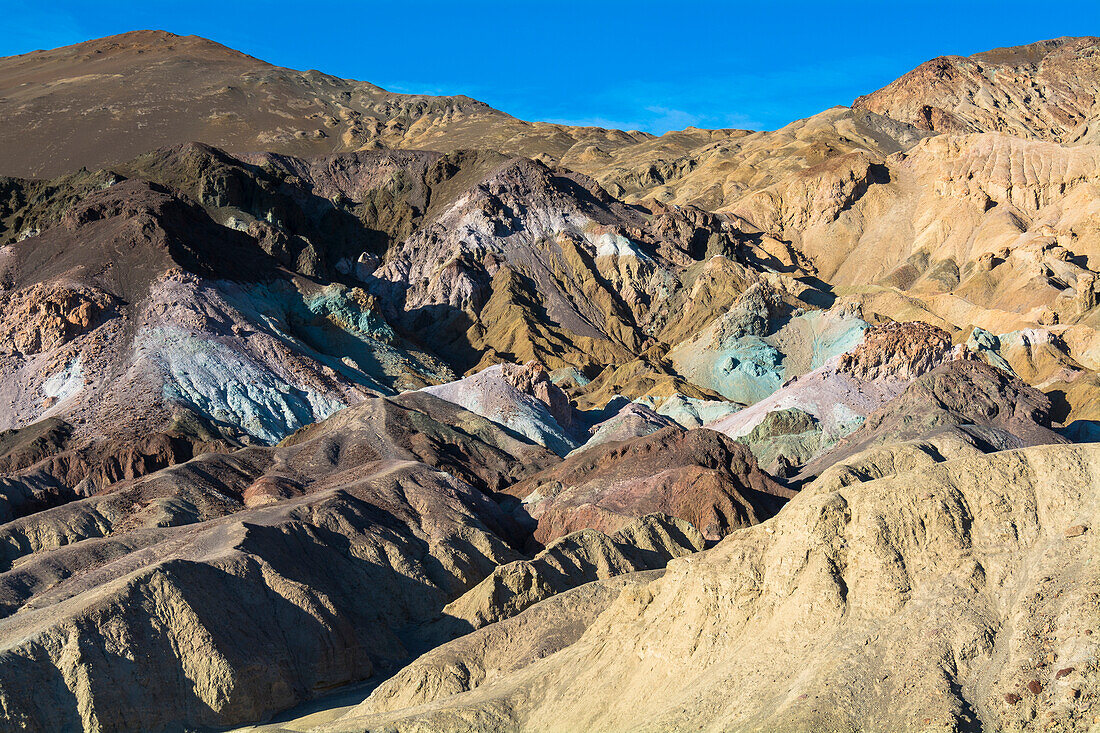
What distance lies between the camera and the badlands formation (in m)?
18.3

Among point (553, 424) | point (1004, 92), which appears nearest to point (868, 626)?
point (553, 424)

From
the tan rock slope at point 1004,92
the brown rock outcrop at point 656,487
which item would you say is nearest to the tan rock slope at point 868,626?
the brown rock outcrop at point 656,487

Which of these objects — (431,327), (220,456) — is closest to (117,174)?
(431,327)

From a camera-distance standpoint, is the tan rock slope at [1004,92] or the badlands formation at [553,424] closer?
the badlands formation at [553,424]

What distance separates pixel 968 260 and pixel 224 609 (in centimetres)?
8301

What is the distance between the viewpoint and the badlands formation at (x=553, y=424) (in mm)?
18328

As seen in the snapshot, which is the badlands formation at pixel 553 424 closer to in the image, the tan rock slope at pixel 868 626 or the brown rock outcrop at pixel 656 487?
the tan rock slope at pixel 868 626

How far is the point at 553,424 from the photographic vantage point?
68.3 metres

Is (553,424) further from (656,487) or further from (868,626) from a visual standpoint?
(868,626)

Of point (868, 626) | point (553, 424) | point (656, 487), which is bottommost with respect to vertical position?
point (868, 626)

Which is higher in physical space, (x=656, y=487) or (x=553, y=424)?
(x=553, y=424)

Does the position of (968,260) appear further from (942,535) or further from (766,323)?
(942,535)

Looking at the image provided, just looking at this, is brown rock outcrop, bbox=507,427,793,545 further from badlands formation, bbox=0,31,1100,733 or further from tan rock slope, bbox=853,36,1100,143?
tan rock slope, bbox=853,36,1100,143

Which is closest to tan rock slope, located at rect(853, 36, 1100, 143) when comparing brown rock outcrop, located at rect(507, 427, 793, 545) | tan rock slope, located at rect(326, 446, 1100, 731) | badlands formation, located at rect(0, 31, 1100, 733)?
badlands formation, located at rect(0, 31, 1100, 733)
